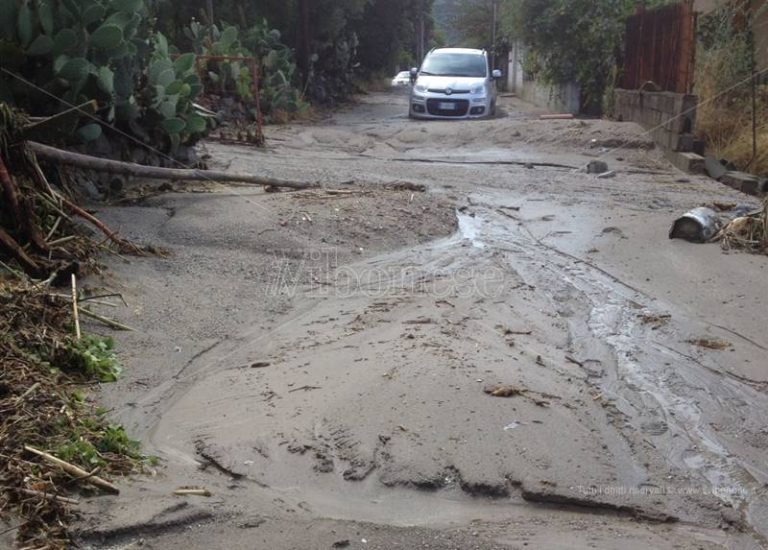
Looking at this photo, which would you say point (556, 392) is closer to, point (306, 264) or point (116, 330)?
point (116, 330)

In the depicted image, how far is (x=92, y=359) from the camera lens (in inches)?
193

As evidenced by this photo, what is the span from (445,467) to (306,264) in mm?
3811

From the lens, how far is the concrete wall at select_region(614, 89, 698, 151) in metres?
12.8

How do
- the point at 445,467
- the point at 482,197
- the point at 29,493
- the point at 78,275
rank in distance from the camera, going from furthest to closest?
the point at 482,197 → the point at 78,275 → the point at 445,467 → the point at 29,493

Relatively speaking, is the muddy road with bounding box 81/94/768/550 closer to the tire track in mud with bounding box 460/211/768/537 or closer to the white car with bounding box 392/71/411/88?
the tire track in mud with bounding box 460/211/768/537

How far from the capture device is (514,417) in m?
4.34

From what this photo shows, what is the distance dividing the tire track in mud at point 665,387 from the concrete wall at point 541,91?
53.1 ft

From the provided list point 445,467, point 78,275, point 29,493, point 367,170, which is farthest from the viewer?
point 367,170

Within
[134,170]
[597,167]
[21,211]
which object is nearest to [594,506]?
[21,211]

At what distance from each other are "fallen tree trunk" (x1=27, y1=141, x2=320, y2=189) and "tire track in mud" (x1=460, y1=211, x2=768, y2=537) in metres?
3.11

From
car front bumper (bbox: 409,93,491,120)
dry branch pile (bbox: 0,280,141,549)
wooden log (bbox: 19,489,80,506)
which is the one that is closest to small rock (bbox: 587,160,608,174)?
car front bumper (bbox: 409,93,491,120)

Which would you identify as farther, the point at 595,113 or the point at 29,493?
the point at 595,113

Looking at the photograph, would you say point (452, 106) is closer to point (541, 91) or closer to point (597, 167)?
point (597, 167)

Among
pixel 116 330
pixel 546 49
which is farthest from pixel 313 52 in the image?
pixel 116 330
